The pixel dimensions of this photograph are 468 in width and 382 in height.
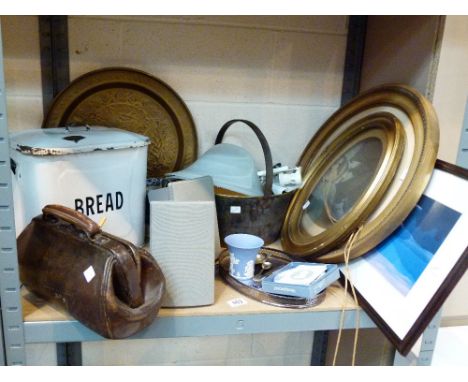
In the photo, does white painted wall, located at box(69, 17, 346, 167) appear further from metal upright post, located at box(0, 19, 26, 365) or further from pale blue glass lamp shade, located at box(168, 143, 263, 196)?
metal upright post, located at box(0, 19, 26, 365)

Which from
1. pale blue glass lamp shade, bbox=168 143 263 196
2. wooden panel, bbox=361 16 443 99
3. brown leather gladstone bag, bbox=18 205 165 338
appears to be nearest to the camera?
brown leather gladstone bag, bbox=18 205 165 338

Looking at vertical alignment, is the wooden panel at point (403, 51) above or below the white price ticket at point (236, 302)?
above

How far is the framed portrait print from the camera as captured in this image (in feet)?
2.32

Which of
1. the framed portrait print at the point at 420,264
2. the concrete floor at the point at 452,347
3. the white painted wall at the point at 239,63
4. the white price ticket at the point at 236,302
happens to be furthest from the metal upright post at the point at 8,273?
the concrete floor at the point at 452,347

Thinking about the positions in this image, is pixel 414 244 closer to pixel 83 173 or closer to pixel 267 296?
pixel 267 296

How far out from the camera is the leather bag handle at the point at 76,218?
72cm

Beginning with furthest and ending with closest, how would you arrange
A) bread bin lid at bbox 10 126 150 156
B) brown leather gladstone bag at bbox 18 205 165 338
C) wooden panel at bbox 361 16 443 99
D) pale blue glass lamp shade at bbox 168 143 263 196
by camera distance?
1. pale blue glass lamp shade at bbox 168 143 263 196
2. wooden panel at bbox 361 16 443 99
3. bread bin lid at bbox 10 126 150 156
4. brown leather gladstone bag at bbox 18 205 165 338

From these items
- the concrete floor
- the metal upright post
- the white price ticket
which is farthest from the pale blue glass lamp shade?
the concrete floor

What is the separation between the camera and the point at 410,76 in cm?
98

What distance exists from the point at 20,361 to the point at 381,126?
847 mm

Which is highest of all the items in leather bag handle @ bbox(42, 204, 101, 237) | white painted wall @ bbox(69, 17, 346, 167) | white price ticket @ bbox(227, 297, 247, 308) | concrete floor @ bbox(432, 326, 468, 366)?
white painted wall @ bbox(69, 17, 346, 167)

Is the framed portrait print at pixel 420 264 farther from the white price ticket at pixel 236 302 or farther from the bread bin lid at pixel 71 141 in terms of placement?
the bread bin lid at pixel 71 141

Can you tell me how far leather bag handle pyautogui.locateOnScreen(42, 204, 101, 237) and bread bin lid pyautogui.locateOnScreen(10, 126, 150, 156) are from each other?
0.10 m

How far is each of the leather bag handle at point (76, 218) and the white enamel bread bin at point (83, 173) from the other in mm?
68
